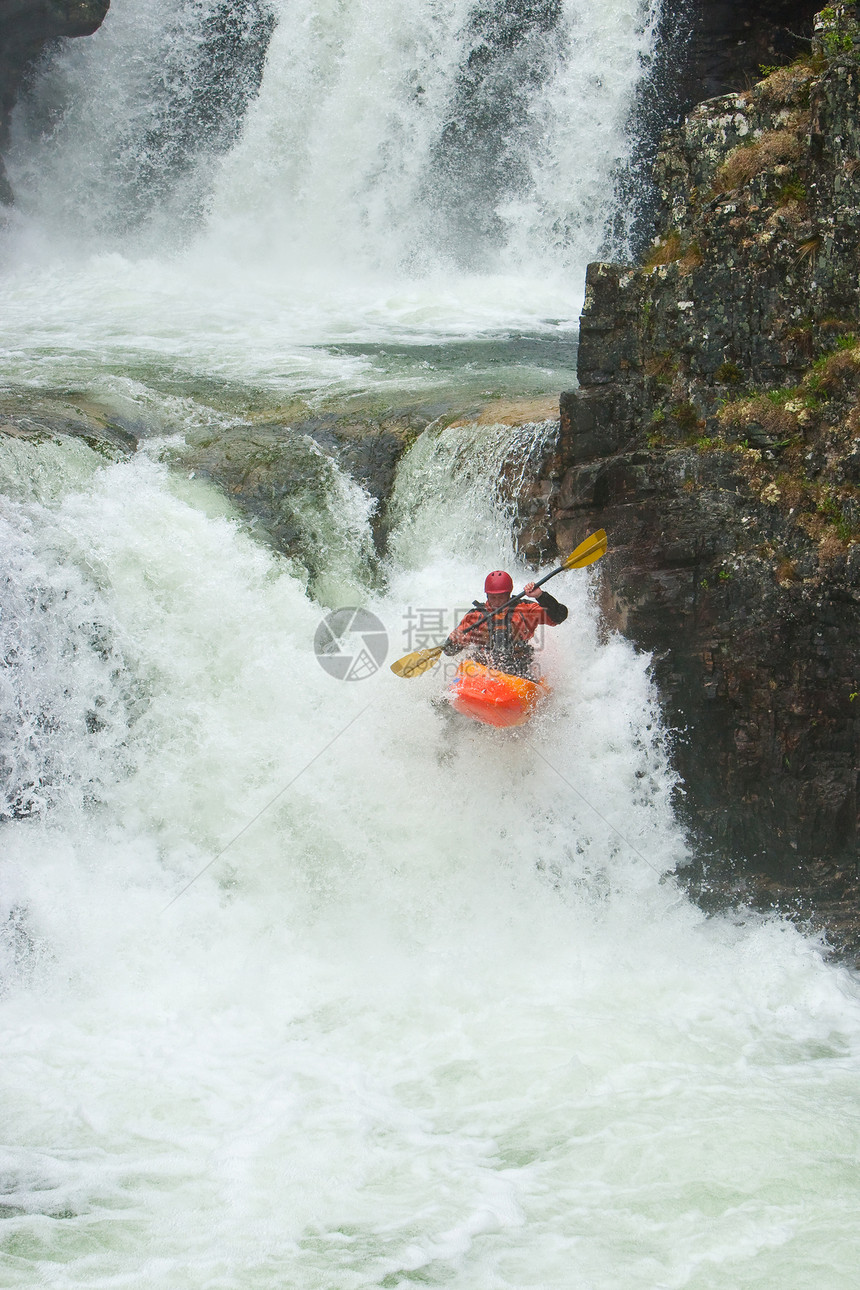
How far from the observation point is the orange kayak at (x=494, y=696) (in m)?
6.31

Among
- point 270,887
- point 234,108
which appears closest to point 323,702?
point 270,887

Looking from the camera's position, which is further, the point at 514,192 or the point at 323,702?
the point at 514,192

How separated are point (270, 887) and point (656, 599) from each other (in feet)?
9.33

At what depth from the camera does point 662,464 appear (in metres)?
6.48

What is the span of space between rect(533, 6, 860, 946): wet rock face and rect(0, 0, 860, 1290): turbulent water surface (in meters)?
0.34

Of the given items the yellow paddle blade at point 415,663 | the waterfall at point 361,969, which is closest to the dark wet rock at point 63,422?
the waterfall at point 361,969

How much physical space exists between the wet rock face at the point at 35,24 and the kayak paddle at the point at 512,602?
441 inches

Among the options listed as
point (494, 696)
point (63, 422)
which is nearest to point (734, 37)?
point (63, 422)

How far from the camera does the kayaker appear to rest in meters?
6.49

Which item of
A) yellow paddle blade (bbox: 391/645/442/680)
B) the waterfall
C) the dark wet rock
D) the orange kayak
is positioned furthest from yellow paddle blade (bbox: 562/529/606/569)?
the dark wet rock

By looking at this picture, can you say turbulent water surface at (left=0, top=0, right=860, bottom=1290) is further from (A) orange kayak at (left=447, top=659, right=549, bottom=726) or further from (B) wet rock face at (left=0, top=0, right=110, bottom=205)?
(B) wet rock face at (left=0, top=0, right=110, bottom=205)

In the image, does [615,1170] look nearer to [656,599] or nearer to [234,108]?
[656,599]

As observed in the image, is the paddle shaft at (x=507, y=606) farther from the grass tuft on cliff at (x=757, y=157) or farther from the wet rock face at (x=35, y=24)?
the wet rock face at (x=35, y=24)

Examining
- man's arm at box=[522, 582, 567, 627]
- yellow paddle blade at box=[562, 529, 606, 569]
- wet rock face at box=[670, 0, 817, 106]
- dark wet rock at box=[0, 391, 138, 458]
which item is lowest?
man's arm at box=[522, 582, 567, 627]
